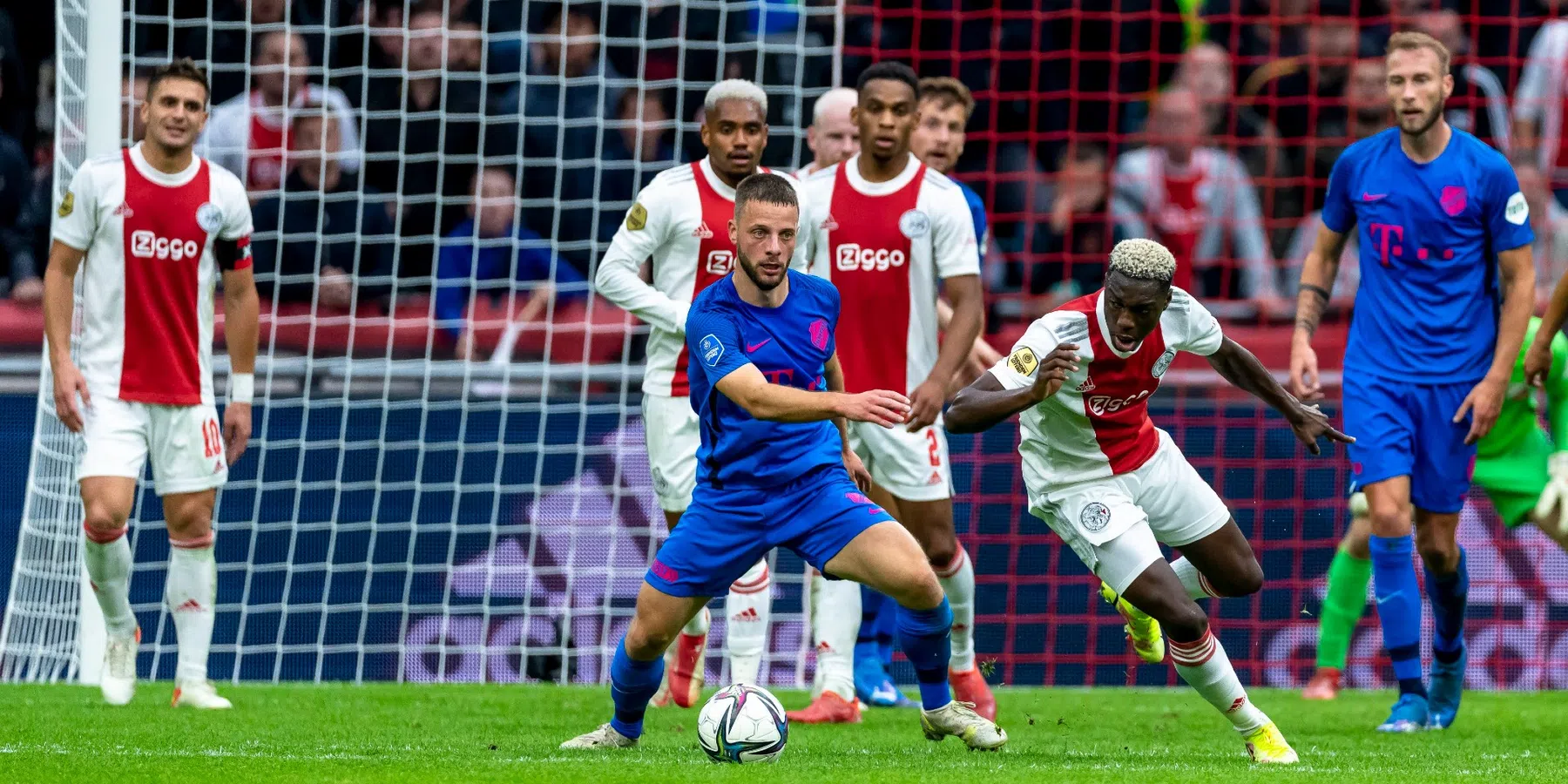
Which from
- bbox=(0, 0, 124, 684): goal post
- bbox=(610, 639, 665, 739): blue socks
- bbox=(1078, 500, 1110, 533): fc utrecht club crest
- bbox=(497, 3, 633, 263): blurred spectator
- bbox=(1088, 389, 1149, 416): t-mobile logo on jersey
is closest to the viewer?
bbox=(610, 639, 665, 739): blue socks

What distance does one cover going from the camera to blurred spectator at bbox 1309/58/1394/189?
36.4ft

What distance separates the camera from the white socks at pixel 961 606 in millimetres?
7547

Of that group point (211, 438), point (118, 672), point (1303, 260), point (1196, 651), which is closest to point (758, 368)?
point (1196, 651)

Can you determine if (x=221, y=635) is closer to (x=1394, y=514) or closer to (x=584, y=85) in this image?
(x=584, y=85)

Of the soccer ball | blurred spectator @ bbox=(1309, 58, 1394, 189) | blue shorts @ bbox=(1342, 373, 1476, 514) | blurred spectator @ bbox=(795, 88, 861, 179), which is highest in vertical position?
blurred spectator @ bbox=(1309, 58, 1394, 189)

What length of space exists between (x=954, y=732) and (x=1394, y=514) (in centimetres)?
217

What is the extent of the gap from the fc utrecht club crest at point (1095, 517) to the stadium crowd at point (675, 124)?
13.6 ft

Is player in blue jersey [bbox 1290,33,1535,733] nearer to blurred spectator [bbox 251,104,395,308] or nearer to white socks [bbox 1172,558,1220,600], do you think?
white socks [bbox 1172,558,1220,600]

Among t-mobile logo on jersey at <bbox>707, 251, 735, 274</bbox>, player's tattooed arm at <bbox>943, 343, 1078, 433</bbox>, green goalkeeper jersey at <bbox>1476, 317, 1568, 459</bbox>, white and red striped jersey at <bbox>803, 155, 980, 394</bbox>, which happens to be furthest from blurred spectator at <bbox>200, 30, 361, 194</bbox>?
green goalkeeper jersey at <bbox>1476, 317, 1568, 459</bbox>

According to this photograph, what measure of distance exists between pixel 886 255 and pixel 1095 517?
1.80m

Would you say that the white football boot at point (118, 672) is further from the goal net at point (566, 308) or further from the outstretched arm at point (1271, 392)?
the outstretched arm at point (1271, 392)

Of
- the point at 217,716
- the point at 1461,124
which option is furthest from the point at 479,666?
the point at 1461,124

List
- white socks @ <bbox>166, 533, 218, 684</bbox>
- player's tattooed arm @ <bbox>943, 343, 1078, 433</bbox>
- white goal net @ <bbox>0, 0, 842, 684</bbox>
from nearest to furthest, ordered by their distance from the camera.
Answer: player's tattooed arm @ <bbox>943, 343, 1078, 433</bbox> < white socks @ <bbox>166, 533, 218, 684</bbox> < white goal net @ <bbox>0, 0, 842, 684</bbox>

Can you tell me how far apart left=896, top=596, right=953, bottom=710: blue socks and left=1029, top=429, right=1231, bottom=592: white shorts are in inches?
19.1
